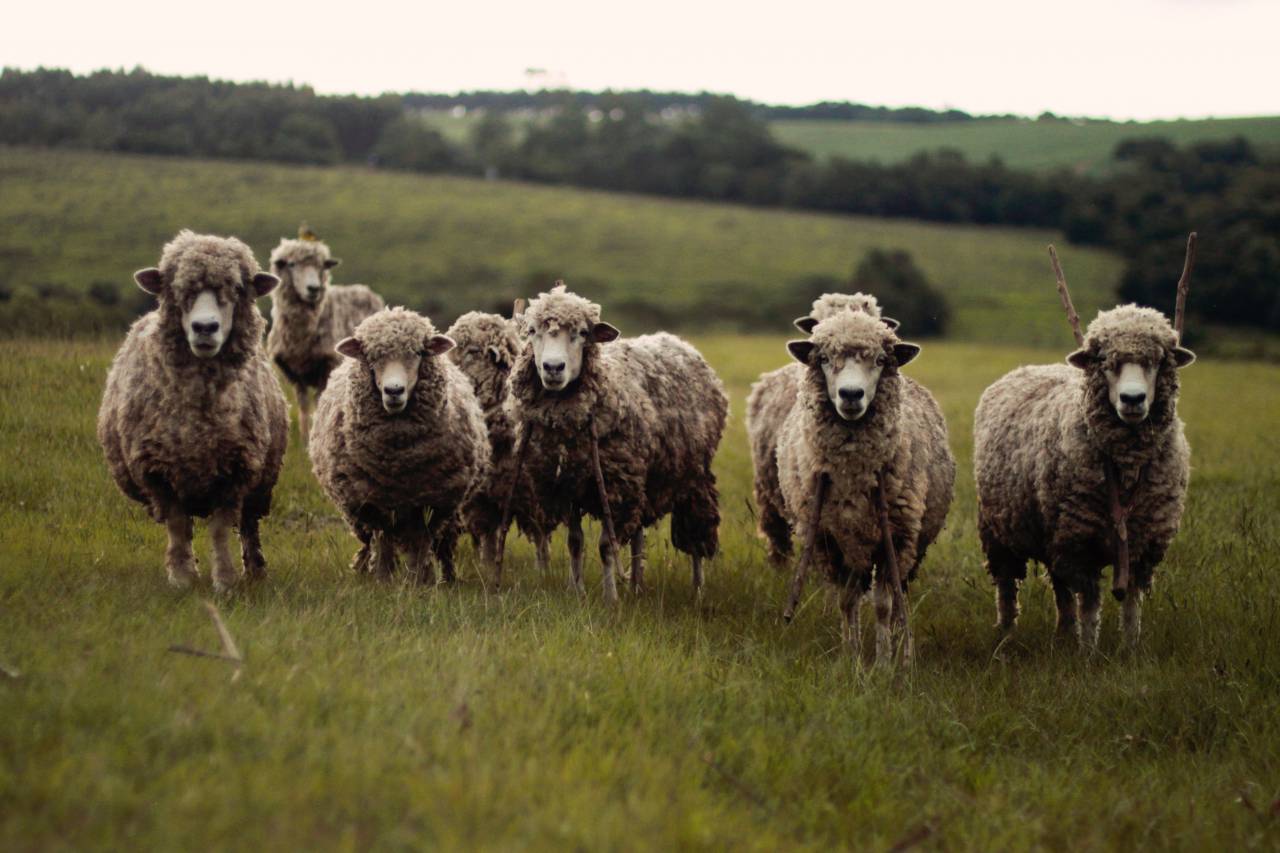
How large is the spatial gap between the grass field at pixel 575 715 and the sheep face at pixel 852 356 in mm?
1411

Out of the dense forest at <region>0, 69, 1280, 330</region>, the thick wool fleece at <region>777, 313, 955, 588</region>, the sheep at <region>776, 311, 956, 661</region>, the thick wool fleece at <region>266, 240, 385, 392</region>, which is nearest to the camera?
the sheep at <region>776, 311, 956, 661</region>

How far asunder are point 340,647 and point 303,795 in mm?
1563

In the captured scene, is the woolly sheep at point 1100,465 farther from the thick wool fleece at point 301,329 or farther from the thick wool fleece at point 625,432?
the thick wool fleece at point 301,329

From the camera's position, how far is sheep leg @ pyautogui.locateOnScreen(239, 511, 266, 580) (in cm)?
693

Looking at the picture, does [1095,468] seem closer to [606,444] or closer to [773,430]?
[773,430]

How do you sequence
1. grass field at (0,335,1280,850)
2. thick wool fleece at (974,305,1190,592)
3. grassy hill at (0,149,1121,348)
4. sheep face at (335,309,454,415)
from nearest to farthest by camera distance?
grass field at (0,335,1280,850) < thick wool fleece at (974,305,1190,592) < sheep face at (335,309,454,415) < grassy hill at (0,149,1121,348)

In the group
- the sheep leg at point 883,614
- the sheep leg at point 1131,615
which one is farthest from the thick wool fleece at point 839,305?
the sheep leg at point 1131,615

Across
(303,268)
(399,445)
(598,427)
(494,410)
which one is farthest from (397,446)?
(303,268)

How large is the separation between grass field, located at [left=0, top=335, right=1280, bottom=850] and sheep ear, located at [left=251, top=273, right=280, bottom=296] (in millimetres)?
1721

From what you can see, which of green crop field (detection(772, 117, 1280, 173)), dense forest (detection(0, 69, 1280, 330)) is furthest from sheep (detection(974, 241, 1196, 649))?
green crop field (detection(772, 117, 1280, 173))

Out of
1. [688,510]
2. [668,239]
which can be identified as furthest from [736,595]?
[668,239]

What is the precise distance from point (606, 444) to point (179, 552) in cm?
263

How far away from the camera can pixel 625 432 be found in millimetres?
7316

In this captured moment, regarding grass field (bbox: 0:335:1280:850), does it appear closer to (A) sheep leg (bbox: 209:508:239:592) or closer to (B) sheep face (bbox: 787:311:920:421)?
(A) sheep leg (bbox: 209:508:239:592)
